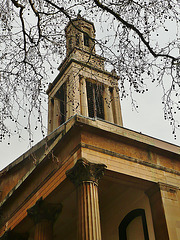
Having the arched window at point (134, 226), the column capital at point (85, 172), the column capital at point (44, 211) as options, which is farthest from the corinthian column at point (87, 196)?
the arched window at point (134, 226)

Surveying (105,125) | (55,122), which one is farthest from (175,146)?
(55,122)

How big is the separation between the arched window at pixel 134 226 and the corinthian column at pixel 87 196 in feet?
11.4

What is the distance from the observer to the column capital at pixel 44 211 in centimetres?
1413

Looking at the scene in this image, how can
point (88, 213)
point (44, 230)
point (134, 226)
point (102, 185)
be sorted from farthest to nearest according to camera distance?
1. point (102, 185)
2. point (134, 226)
3. point (44, 230)
4. point (88, 213)

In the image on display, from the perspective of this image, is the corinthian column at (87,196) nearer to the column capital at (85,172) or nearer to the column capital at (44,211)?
the column capital at (85,172)

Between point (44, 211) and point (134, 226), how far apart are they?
4.09m

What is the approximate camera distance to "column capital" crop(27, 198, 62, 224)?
46.4 feet

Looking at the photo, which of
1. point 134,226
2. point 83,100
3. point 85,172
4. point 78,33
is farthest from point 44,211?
point 83,100

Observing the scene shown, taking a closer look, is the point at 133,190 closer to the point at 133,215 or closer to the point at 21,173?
the point at 133,215

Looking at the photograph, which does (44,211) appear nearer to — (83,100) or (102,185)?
(102,185)

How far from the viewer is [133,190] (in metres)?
15.0

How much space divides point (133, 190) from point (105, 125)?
3.38m

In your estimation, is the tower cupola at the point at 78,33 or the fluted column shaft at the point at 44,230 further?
the fluted column shaft at the point at 44,230

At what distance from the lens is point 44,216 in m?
14.1
